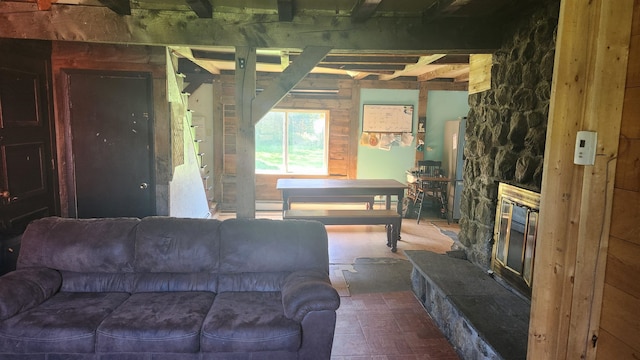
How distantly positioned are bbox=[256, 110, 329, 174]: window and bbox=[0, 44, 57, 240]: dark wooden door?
378cm

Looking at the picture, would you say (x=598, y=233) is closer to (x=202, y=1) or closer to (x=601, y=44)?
(x=601, y=44)

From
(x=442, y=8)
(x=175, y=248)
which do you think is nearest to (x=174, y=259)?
(x=175, y=248)

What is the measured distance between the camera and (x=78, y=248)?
8.66 ft

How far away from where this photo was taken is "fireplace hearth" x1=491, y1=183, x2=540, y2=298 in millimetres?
2766

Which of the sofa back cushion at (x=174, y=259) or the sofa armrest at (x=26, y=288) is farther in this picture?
the sofa back cushion at (x=174, y=259)

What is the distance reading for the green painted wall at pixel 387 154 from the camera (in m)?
7.17

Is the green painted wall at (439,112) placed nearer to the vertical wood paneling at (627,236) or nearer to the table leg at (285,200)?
the table leg at (285,200)

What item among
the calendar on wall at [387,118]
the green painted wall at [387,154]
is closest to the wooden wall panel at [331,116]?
the green painted wall at [387,154]

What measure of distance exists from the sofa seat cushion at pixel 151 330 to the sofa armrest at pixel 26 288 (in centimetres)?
53

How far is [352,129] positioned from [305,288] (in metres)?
5.14

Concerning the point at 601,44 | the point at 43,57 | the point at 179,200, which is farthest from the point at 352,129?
the point at 601,44

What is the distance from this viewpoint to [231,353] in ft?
7.07

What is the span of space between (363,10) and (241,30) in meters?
1.02

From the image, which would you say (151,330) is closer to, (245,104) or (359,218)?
(245,104)
